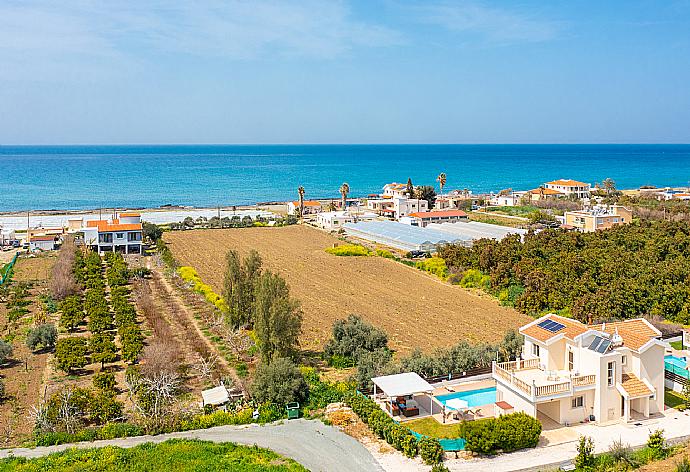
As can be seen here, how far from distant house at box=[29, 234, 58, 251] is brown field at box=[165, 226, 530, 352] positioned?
9.71 m

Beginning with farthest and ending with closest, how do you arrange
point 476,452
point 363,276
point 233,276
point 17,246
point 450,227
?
point 450,227, point 17,246, point 363,276, point 233,276, point 476,452

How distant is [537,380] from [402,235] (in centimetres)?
3669

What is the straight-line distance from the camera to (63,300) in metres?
34.4

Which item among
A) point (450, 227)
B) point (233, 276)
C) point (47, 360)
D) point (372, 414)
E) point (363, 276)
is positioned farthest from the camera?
point (450, 227)

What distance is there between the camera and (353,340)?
25531 mm

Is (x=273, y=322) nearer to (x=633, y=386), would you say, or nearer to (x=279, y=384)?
(x=279, y=384)

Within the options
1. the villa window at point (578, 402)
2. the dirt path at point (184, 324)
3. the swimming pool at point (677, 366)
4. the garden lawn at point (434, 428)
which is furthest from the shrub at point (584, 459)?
the dirt path at point (184, 324)

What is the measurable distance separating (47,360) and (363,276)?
21522 mm

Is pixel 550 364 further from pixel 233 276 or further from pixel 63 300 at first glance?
pixel 63 300

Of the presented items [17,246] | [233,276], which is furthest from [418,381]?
[17,246]

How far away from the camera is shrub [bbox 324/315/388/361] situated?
83.3 feet

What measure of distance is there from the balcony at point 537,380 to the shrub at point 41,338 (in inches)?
702

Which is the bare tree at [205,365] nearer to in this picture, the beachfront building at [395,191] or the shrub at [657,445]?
the shrub at [657,445]

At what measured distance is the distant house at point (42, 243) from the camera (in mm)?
53875
